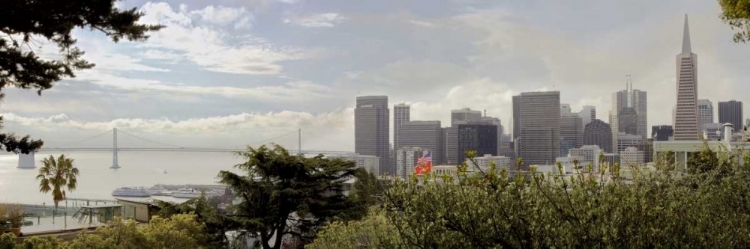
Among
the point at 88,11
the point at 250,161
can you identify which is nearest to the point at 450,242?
the point at 88,11

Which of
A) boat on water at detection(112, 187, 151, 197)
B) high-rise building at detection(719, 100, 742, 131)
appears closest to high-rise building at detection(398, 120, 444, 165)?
high-rise building at detection(719, 100, 742, 131)

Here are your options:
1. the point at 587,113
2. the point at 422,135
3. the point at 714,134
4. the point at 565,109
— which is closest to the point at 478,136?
the point at 422,135

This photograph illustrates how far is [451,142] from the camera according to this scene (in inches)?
2827

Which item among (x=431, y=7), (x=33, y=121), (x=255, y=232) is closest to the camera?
(x=255, y=232)

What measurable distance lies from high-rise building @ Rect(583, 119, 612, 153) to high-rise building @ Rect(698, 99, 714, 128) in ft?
36.0

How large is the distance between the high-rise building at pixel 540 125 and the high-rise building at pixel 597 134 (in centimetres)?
392

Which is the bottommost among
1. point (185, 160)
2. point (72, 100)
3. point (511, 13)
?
point (185, 160)

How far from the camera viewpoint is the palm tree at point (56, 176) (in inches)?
566

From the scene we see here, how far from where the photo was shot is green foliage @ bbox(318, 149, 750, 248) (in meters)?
2.61

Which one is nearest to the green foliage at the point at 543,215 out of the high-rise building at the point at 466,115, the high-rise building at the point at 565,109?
the high-rise building at the point at 466,115

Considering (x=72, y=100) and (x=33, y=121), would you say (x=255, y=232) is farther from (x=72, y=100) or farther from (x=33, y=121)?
(x=72, y=100)

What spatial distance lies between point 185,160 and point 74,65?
4837 cm

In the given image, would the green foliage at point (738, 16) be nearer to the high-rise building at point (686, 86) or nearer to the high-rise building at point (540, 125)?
the high-rise building at point (540, 125)

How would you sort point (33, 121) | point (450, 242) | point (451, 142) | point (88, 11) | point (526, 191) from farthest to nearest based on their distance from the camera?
1. point (451, 142)
2. point (33, 121)
3. point (88, 11)
4. point (526, 191)
5. point (450, 242)
